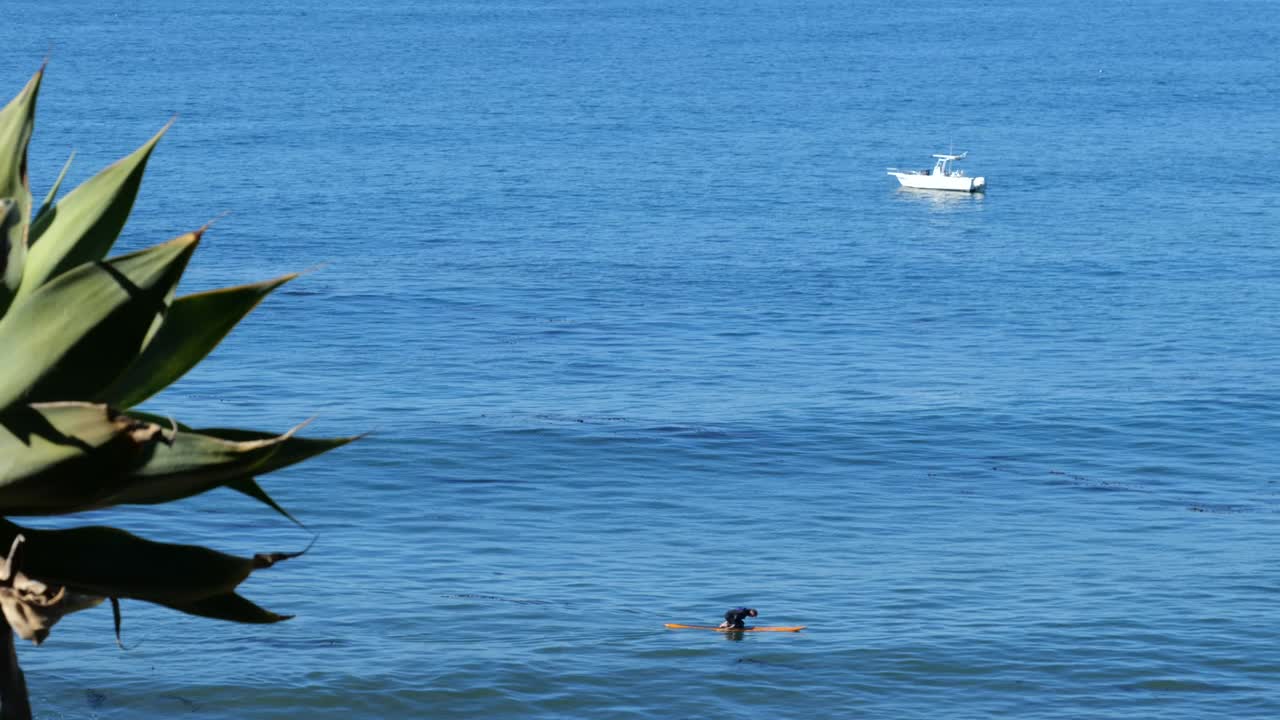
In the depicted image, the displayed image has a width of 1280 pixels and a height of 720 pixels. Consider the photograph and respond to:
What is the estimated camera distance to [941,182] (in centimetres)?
12256

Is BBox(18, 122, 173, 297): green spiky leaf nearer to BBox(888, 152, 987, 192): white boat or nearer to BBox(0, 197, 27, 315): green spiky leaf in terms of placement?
BBox(0, 197, 27, 315): green spiky leaf

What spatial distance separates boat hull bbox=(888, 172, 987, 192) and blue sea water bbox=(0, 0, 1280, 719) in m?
1.54

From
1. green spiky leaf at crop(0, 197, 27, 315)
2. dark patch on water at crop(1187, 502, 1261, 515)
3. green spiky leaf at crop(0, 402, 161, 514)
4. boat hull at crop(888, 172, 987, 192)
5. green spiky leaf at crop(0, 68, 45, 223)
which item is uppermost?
boat hull at crop(888, 172, 987, 192)

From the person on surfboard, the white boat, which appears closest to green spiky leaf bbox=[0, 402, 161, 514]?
the person on surfboard

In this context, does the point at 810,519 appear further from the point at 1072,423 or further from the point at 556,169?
the point at 556,169

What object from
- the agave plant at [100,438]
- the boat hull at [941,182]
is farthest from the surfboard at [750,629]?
the boat hull at [941,182]

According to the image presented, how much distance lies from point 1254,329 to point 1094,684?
48.9 meters

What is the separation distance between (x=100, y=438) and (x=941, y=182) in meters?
123

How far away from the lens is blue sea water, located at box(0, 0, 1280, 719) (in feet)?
113

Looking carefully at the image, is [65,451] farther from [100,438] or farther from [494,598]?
[494,598]

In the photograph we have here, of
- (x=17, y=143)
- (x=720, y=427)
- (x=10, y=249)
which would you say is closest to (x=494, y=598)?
(x=720, y=427)

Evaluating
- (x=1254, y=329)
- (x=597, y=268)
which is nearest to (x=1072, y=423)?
(x=1254, y=329)

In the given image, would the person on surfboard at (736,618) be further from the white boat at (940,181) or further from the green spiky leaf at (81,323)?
the white boat at (940,181)

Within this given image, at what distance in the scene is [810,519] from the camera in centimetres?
4894
